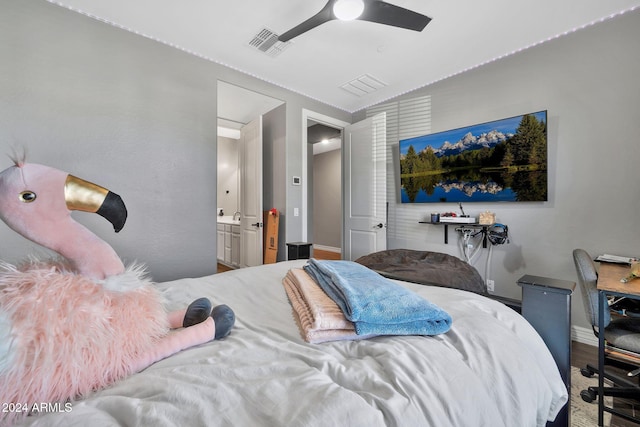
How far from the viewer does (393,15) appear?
1.75m

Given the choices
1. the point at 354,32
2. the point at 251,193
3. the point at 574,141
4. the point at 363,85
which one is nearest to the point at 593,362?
the point at 574,141

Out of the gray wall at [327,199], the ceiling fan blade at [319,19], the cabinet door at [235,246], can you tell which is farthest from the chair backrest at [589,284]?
the gray wall at [327,199]

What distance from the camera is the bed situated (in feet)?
1.54

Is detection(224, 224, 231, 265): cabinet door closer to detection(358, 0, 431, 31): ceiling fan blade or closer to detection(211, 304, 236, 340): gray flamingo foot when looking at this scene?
detection(358, 0, 431, 31): ceiling fan blade

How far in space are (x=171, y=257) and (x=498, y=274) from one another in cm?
339

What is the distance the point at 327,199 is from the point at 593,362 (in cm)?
536

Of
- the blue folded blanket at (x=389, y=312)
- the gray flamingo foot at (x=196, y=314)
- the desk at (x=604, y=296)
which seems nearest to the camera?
the blue folded blanket at (x=389, y=312)

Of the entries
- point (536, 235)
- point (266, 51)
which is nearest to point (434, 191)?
point (536, 235)

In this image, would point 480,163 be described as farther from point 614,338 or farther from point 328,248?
point 328,248

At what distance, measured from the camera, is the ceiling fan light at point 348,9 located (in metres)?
1.62

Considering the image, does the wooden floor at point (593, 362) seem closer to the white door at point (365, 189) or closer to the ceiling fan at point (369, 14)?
the white door at point (365, 189)

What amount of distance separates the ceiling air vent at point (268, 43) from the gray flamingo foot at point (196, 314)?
2448 mm

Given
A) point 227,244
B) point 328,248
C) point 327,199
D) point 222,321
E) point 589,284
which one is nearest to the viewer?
point 222,321

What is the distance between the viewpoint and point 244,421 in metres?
0.46
